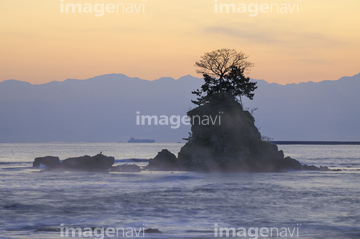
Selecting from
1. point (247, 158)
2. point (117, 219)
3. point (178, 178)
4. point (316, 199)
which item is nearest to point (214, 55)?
point (247, 158)

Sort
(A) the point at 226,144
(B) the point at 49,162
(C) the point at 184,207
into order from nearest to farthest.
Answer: (C) the point at 184,207 < (A) the point at 226,144 < (B) the point at 49,162

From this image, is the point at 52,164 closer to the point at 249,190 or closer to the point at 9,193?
the point at 9,193

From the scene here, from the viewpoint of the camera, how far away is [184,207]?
136ft

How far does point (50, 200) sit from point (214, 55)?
47085mm

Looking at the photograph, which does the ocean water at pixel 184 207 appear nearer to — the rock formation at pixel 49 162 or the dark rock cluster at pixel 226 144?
the dark rock cluster at pixel 226 144

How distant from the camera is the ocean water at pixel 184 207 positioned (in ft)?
102

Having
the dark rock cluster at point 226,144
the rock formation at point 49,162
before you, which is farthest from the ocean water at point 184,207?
the rock formation at point 49,162

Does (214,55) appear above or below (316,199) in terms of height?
above

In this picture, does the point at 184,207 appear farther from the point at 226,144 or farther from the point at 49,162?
the point at 49,162

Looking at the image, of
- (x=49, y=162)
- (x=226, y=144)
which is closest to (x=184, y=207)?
(x=226, y=144)

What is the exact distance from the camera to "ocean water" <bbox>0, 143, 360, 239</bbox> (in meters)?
31.2

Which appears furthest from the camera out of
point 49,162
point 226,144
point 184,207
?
point 49,162

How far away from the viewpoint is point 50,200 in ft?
151

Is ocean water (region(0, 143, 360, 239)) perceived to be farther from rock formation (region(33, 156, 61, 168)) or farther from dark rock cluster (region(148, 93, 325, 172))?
rock formation (region(33, 156, 61, 168))
